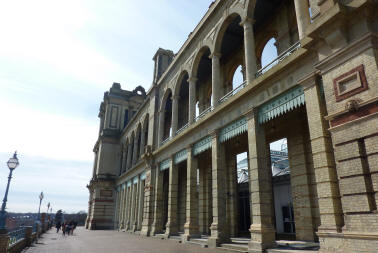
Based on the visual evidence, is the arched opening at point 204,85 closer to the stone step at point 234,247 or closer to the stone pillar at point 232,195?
the stone pillar at point 232,195

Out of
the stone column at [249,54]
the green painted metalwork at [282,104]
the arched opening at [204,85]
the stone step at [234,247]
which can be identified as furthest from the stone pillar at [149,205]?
the green painted metalwork at [282,104]

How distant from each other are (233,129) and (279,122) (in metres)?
2.51

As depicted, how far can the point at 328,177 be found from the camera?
24.7 feet

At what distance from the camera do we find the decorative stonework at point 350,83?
22.3ft

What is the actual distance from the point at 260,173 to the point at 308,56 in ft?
15.7

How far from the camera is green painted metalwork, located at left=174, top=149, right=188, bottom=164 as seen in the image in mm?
17703

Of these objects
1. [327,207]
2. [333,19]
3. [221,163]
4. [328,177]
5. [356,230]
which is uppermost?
[333,19]

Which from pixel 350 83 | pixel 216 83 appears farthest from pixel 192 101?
pixel 350 83

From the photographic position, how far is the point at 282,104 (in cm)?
1009

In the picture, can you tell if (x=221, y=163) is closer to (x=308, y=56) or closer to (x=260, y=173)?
(x=260, y=173)

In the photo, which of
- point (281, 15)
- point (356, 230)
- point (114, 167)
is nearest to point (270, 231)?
point (356, 230)

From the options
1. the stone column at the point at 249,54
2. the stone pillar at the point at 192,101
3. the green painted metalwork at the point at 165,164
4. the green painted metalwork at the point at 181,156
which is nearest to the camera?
the stone column at the point at 249,54

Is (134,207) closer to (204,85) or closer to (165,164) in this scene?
(165,164)

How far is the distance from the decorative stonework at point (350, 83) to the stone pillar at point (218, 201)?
7.41 m
